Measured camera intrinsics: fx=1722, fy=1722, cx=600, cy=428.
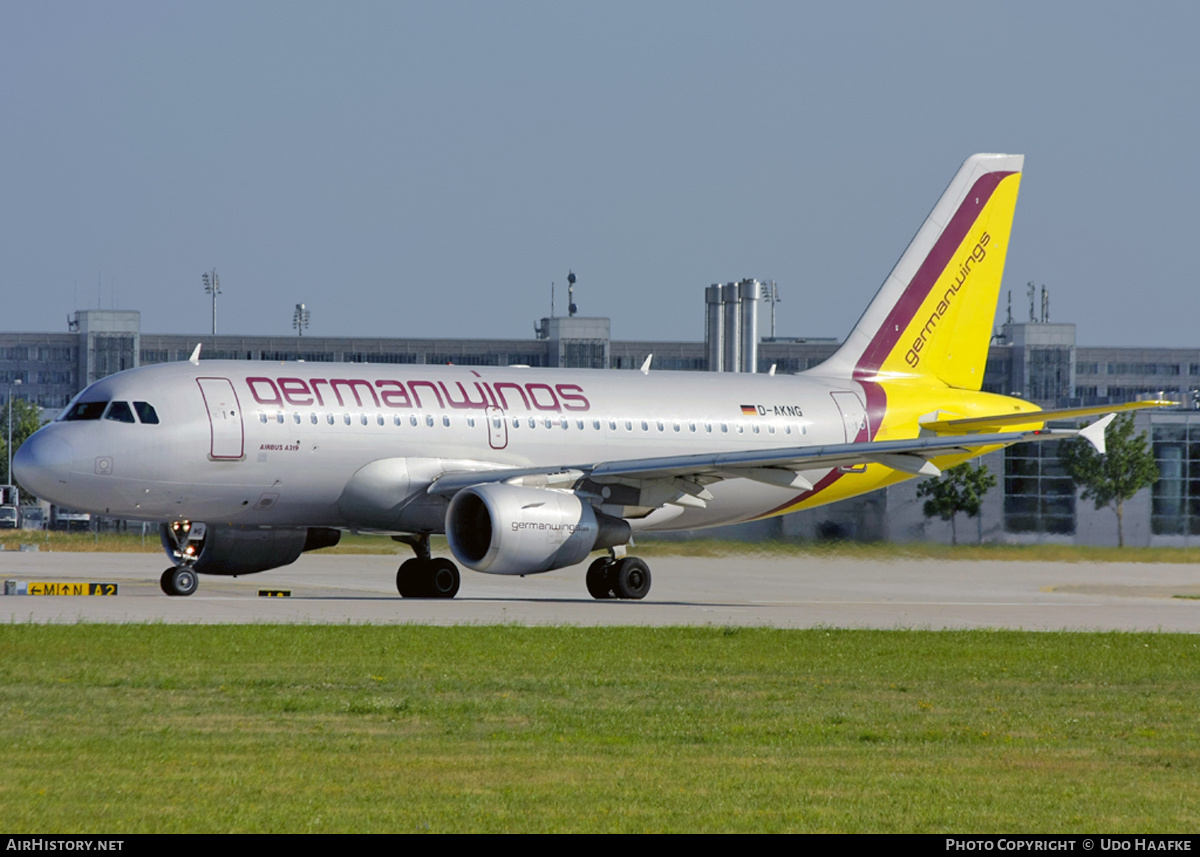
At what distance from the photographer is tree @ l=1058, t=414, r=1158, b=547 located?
61.8 metres

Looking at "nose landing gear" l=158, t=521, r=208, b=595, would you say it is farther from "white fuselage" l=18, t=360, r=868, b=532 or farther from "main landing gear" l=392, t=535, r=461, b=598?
"main landing gear" l=392, t=535, r=461, b=598

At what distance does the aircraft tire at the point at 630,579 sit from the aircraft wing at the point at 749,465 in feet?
5.08

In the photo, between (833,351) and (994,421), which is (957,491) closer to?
(994,421)

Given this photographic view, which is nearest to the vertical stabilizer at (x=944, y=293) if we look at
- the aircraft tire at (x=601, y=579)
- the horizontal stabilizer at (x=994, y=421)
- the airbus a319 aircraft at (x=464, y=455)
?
the airbus a319 aircraft at (x=464, y=455)

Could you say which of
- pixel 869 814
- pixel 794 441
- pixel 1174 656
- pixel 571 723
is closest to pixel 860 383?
pixel 794 441

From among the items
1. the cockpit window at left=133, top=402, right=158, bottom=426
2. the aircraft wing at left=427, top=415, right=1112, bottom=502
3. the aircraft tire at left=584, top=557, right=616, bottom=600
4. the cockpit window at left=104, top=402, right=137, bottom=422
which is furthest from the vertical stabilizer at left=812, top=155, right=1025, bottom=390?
the cockpit window at left=104, top=402, right=137, bottom=422

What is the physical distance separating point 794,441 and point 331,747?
22271 mm

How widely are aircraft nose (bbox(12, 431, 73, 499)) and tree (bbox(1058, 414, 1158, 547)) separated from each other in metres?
41.1

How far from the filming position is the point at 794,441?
1316 inches

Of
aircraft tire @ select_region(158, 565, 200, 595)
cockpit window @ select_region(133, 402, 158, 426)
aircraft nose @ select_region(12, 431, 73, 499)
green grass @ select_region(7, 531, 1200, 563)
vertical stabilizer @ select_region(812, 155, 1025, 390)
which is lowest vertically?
green grass @ select_region(7, 531, 1200, 563)

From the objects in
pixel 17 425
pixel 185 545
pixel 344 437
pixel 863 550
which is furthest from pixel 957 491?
pixel 17 425

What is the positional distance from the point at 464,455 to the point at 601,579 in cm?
329

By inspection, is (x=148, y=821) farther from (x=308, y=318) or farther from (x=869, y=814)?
(x=308, y=318)

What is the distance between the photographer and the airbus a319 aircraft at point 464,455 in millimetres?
27031
